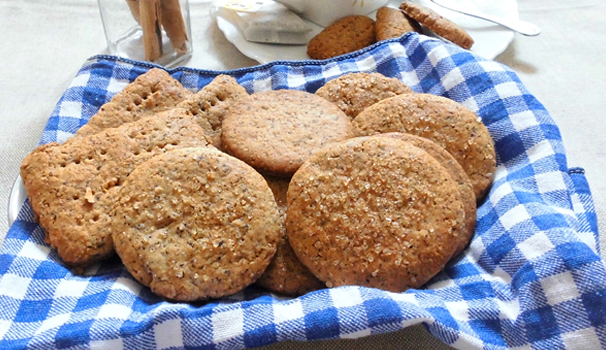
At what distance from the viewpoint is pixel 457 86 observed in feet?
4.27

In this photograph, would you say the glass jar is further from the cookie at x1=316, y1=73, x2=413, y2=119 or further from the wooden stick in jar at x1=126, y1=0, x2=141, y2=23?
the cookie at x1=316, y1=73, x2=413, y2=119

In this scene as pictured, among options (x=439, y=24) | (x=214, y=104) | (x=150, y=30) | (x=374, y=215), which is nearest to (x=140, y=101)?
(x=214, y=104)

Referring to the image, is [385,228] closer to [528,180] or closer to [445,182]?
[445,182]

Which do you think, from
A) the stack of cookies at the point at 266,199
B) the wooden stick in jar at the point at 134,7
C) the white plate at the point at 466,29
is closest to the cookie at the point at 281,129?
the stack of cookies at the point at 266,199

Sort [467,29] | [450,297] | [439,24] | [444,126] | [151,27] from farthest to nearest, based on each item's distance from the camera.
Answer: [467,29]
[439,24]
[151,27]
[444,126]
[450,297]

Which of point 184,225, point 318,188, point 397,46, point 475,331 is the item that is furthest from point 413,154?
point 397,46

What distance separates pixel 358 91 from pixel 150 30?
0.71 metres

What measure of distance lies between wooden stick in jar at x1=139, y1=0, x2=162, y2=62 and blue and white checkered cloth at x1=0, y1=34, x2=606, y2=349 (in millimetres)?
482

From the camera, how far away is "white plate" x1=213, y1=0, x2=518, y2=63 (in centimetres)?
167

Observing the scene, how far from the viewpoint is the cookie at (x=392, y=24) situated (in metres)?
1.64

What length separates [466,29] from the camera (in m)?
1.79

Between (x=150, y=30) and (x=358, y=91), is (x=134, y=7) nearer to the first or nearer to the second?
(x=150, y=30)

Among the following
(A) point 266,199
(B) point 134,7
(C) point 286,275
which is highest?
(B) point 134,7

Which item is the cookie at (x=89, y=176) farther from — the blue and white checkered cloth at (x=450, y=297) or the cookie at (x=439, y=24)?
the cookie at (x=439, y=24)
